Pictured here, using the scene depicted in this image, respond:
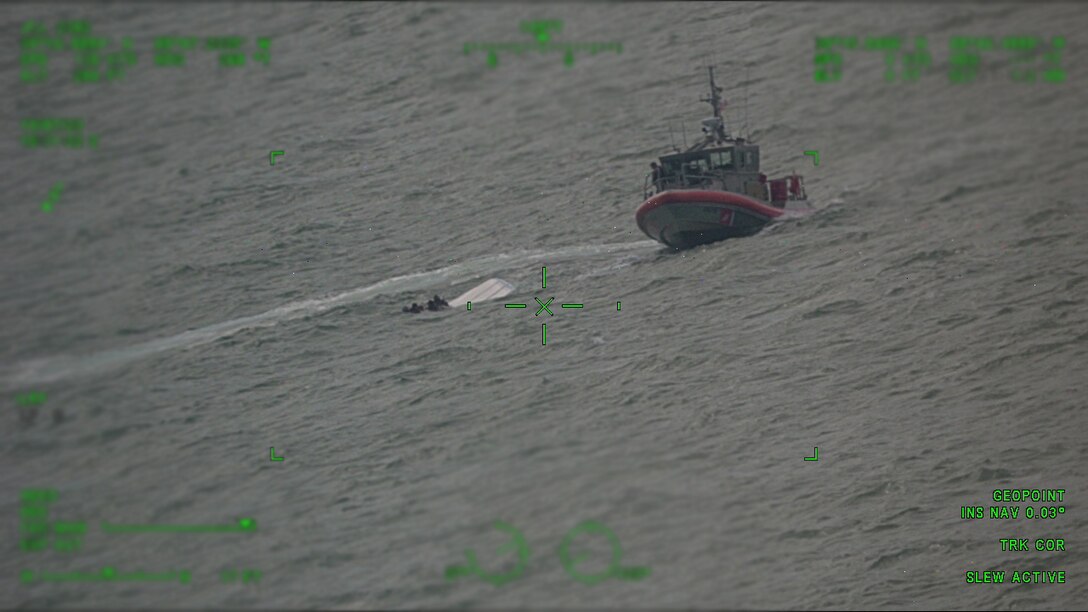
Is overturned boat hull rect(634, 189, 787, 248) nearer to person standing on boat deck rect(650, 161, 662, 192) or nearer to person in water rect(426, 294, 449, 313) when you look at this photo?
person standing on boat deck rect(650, 161, 662, 192)

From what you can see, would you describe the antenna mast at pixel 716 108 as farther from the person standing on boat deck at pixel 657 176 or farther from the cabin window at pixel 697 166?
the person standing on boat deck at pixel 657 176

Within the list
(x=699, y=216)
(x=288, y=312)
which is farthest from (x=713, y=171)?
(x=288, y=312)

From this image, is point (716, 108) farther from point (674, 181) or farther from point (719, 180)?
point (674, 181)

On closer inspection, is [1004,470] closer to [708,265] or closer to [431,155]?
[708,265]

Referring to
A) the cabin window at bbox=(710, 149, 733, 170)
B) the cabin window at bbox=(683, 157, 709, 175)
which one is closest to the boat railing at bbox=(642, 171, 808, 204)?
the cabin window at bbox=(683, 157, 709, 175)

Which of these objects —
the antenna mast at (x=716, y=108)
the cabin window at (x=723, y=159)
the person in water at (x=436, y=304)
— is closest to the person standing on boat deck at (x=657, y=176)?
the cabin window at (x=723, y=159)

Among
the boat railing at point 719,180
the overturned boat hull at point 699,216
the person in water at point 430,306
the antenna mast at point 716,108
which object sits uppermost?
the antenna mast at point 716,108
